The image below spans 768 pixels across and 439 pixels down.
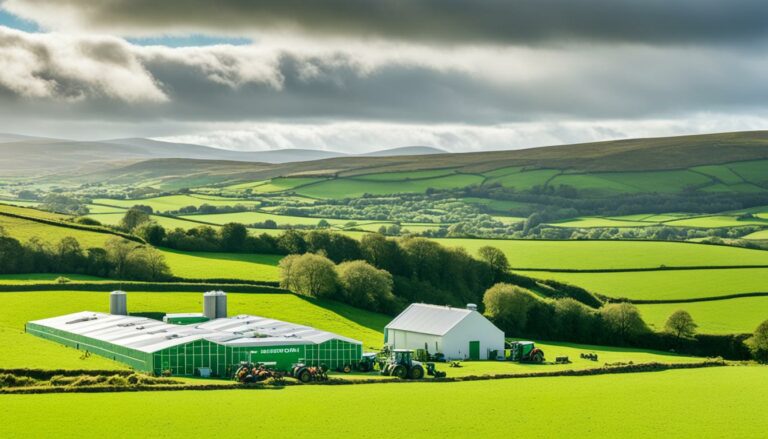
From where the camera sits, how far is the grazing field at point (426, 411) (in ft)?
147

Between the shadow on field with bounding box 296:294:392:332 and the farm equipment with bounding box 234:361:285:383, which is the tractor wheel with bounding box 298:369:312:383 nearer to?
the farm equipment with bounding box 234:361:285:383

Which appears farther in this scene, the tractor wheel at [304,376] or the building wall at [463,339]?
the building wall at [463,339]

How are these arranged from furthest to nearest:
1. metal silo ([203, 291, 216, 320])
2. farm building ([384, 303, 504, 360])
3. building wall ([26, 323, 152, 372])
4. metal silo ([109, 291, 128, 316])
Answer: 1. metal silo ([203, 291, 216, 320])
2. metal silo ([109, 291, 128, 316])
3. farm building ([384, 303, 504, 360])
4. building wall ([26, 323, 152, 372])

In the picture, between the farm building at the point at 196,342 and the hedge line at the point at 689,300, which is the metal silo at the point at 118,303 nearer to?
the farm building at the point at 196,342

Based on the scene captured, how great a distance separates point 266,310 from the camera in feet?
293

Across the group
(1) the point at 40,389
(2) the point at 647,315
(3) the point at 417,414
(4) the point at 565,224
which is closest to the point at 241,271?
(2) the point at 647,315

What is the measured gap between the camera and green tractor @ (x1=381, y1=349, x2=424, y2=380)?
65.1 m

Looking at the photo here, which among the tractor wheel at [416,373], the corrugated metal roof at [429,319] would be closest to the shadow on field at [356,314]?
the corrugated metal roof at [429,319]

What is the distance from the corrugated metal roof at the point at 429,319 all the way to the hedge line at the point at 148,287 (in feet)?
52.7

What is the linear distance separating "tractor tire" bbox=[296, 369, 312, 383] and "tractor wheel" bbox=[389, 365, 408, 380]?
623 cm

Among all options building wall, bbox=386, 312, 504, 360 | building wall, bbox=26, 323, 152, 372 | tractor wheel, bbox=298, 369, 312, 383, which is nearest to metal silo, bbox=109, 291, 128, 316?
building wall, bbox=26, 323, 152, 372

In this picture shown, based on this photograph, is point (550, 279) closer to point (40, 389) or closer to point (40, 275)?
point (40, 275)

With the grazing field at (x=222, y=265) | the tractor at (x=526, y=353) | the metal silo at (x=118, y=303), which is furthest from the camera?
the grazing field at (x=222, y=265)

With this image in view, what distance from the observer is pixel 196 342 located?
2509 inches
